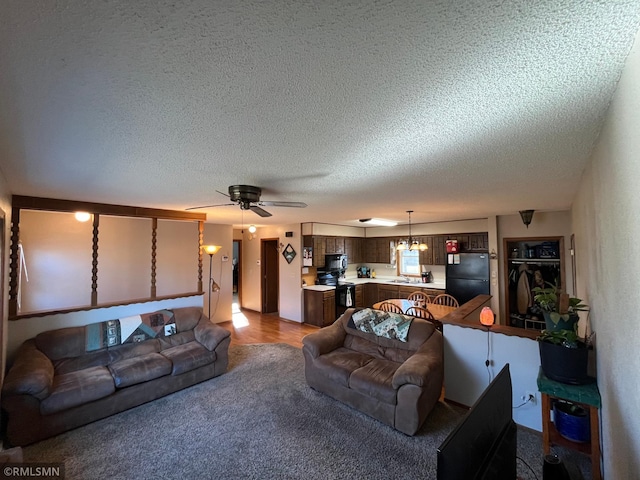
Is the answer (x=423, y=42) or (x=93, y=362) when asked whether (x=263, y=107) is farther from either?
(x=93, y=362)

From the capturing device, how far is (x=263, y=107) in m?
1.22

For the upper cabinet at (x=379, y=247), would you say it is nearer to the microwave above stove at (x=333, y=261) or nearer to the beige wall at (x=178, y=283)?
the microwave above stove at (x=333, y=261)

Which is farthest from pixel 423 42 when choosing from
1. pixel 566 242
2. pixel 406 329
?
pixel 566 242

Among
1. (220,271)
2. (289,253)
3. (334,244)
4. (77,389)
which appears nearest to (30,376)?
(77,389)

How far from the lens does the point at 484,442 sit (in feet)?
3.47

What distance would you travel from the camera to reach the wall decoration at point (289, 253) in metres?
6.61

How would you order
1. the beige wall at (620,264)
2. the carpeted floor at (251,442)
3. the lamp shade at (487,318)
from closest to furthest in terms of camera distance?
the beige wall at (620,264), the carpeted floor at (251,442), the lamp shade at (487,318)

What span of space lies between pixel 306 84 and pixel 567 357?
97.8 inches

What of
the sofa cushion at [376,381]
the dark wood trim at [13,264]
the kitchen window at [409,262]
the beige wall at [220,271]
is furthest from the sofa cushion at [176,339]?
the kitchen window at [409,262]

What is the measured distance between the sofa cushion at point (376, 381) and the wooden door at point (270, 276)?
457 cm

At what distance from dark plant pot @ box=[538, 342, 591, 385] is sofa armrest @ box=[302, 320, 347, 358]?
2.19m

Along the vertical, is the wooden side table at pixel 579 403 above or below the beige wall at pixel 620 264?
below

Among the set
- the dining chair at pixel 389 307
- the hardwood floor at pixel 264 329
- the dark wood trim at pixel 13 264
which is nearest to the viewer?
the dark wood trim at pixel 13 264

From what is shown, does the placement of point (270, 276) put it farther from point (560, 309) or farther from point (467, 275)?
point (560, 309)
